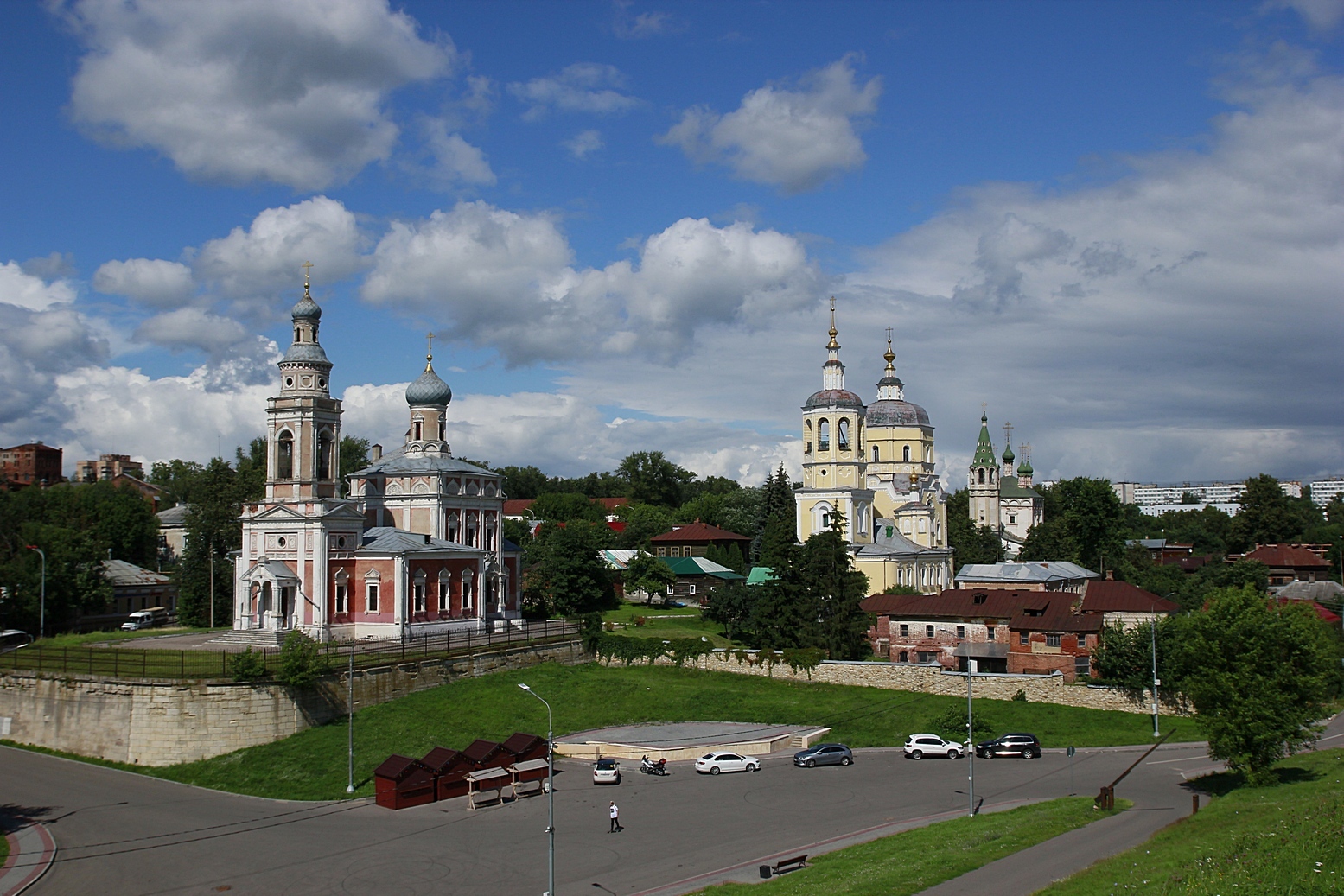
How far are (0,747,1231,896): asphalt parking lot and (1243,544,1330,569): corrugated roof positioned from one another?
2487 inches

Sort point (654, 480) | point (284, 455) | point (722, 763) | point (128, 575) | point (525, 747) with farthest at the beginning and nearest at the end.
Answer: point (654, 480) < point (128, 575) < point (284, 455) < point (722, 763) < point (525, 747)

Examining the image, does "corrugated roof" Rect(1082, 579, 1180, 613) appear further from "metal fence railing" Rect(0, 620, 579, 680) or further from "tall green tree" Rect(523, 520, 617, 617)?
"metal fence railing" Rect(0, 620, 579, 680)

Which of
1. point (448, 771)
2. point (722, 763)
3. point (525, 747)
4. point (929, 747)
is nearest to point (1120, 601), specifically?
point (929, 747)

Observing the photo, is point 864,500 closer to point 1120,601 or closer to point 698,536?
point 1120,601

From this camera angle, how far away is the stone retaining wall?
4619 centimetres

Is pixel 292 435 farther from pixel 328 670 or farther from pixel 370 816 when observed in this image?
pixel 370 816

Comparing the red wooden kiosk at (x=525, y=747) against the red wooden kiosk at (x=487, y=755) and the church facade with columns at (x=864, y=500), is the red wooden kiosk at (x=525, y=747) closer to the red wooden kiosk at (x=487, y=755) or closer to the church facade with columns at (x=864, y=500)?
the red wooden kiosk at (x=487, y=755)

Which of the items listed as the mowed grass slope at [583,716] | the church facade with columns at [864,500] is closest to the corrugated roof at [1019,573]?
the church facade with columns at [864,500]

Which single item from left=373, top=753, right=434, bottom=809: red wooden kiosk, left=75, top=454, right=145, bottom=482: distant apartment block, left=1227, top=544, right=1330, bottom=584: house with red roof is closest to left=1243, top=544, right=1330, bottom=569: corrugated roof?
left=1227, top=544, right=1330, bottom=584: house with red roof

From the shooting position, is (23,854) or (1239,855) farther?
(23,854)

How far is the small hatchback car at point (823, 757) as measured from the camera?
39.3m

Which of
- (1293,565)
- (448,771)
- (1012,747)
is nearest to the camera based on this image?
(448,771)

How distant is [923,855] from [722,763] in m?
13.1

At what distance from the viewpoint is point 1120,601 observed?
60.6 m
